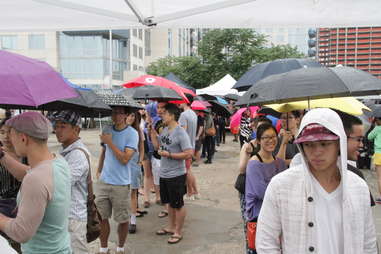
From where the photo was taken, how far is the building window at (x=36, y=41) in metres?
44.0

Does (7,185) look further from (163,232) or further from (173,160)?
(163,232)

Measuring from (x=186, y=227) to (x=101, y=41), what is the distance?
4325cm

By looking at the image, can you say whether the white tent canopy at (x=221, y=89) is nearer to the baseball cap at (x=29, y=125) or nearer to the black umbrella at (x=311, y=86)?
the black umbrella at (x=311, y=86)

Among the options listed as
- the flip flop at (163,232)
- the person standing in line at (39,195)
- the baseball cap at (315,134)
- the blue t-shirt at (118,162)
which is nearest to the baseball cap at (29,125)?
the person standing in line at (39,195)

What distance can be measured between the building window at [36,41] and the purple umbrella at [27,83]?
47.0 m

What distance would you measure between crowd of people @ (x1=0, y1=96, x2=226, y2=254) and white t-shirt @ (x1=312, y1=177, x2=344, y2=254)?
1.51 m

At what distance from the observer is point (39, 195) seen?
201cm

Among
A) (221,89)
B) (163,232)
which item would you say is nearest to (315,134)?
(163,232)

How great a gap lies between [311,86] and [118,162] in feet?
8.24

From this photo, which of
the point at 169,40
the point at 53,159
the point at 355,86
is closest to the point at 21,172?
the point at 53,159

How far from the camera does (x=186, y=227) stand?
553cm

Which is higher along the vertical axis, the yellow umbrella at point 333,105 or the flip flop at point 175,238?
the yellow umbrella at point 333,105

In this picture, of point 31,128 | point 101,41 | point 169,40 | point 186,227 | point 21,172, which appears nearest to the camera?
point 31,128

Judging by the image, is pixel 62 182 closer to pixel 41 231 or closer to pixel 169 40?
pixel 41 231
